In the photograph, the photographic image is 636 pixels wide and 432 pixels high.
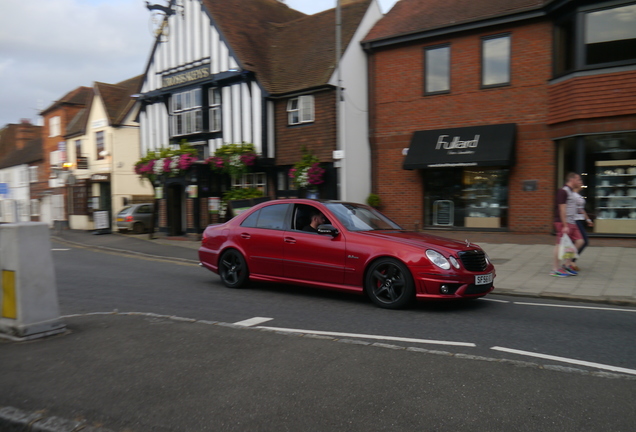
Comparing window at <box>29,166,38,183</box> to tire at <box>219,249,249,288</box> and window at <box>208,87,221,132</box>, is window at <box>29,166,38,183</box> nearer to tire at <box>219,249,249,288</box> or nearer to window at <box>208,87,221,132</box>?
window at <box>208,87,221,132</box>

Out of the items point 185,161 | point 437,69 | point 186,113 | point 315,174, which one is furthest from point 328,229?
point 186,113

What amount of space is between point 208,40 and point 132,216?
8.48 m

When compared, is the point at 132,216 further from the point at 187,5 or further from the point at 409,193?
the point at 409,193

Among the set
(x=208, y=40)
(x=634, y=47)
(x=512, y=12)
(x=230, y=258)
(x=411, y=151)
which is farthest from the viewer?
(x=208, y=40)

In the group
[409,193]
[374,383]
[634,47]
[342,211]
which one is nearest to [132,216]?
[409,193]

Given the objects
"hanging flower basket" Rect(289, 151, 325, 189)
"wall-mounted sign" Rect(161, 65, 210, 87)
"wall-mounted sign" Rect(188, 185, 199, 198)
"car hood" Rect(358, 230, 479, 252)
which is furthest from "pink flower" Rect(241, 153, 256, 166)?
"car hood" Rect(358, 230, 479, 252)

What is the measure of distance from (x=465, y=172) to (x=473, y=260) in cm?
1003

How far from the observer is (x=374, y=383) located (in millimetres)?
4254

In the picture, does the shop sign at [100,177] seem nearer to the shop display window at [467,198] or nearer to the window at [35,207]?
the window at [35,207]

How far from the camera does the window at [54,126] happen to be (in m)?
34.1

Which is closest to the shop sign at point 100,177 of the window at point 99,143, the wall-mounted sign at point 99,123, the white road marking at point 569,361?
the window at point 99,143

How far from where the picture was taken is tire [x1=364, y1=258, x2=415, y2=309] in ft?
23.5

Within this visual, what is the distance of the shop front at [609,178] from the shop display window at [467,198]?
2245 millimetres

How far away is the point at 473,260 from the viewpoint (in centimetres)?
739
